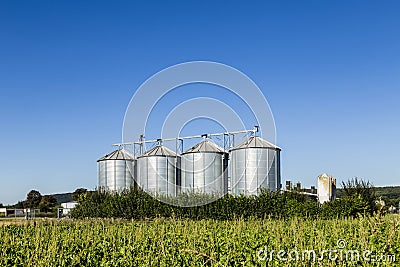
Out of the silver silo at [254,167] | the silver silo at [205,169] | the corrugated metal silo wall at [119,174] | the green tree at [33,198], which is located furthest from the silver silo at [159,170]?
the green tree at [33,198]

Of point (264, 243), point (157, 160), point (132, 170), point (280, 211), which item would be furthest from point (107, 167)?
point (264, 243)

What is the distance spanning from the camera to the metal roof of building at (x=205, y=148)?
1391 inches

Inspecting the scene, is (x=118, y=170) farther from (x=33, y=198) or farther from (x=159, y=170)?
(x=33, y=198)

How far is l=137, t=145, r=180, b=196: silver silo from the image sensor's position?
118 ft

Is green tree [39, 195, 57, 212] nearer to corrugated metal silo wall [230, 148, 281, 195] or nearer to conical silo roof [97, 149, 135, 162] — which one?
conical silo roof [97, 149, 135, 162]

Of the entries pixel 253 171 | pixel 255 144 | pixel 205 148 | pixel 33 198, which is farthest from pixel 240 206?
pixel 33 198

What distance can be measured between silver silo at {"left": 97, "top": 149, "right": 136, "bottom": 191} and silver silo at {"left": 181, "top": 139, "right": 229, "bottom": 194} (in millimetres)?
5327

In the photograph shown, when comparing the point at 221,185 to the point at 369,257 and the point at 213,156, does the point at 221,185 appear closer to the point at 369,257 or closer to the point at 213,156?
the point at 213,156

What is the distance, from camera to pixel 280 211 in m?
28.5

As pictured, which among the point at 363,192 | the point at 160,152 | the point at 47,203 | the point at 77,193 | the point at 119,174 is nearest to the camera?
the point at 363,192

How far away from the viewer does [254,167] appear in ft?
111

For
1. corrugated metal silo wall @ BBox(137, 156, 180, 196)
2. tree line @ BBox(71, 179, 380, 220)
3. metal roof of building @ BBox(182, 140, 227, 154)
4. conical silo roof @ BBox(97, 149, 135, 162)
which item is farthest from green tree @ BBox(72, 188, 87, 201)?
tree line @ BBox(71, 179, 380, 220)

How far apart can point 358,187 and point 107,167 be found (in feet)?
66.2

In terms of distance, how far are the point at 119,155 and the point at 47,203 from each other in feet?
94.3
